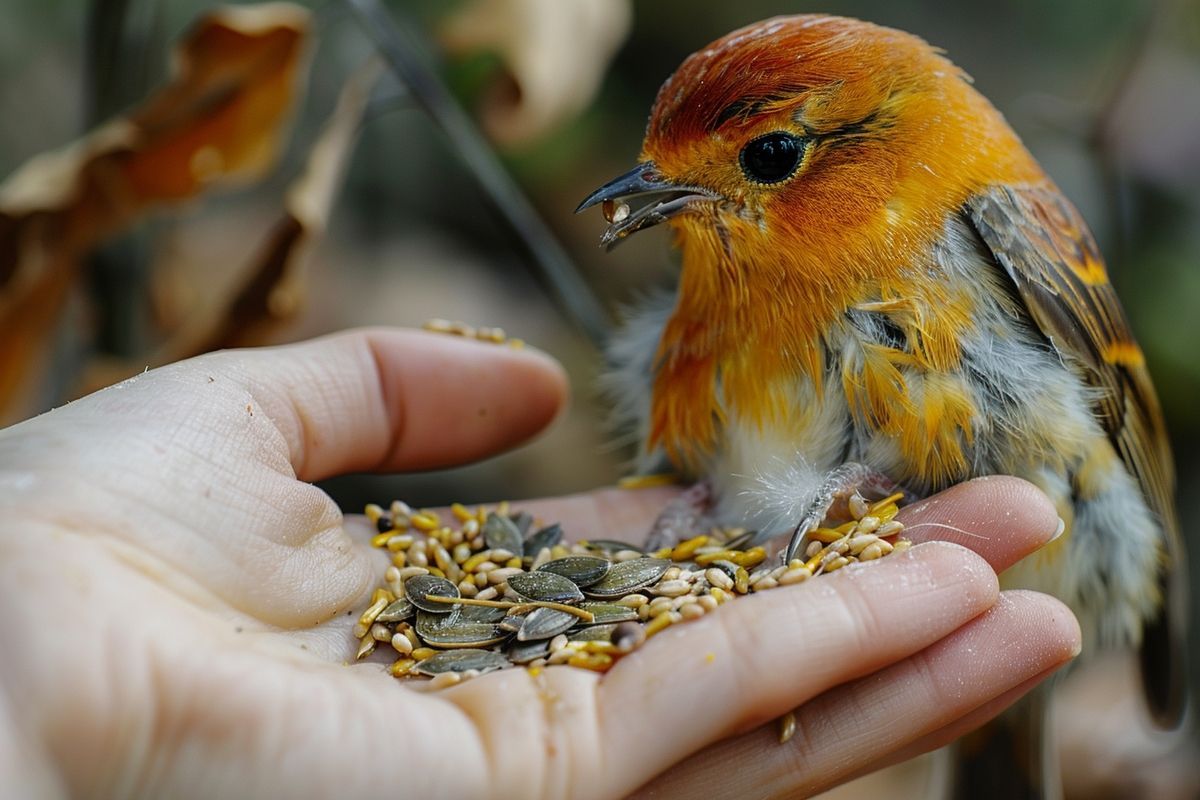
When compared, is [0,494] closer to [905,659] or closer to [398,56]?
[905,659]

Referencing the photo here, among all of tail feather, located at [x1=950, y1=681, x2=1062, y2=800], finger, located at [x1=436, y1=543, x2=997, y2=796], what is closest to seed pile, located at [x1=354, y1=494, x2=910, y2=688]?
finger, located at [x1=436, y1=543, x2=997, y2=796]

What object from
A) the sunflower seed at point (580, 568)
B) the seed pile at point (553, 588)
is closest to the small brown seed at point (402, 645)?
the seed pile at point (553, 588)

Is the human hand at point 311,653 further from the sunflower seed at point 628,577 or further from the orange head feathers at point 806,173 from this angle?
the orange head feathers at point 806,173

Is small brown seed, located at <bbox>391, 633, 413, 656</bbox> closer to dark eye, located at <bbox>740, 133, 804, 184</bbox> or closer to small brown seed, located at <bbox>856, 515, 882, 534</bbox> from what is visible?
small brown seed, located at <bbox>856, 515, 882, 534</bbox>

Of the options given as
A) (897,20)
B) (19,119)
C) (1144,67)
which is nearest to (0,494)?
(19,119)

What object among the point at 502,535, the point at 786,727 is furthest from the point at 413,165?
the point at 786,727
